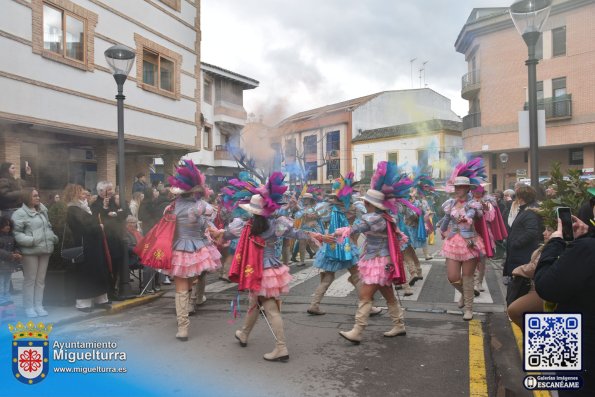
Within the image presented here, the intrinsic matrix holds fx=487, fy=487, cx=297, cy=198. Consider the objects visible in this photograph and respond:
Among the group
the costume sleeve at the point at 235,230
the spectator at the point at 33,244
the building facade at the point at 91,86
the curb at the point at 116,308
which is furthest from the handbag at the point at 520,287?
the building facade at the point at 91,86

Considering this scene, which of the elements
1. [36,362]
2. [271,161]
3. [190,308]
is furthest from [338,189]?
[271,161]

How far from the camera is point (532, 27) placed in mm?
6160

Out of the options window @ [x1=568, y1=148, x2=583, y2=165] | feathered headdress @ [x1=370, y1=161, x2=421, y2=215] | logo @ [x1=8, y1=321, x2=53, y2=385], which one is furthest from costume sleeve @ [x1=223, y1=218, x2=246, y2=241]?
window @ [x1=568, y1=148, x2=583, y2=165]

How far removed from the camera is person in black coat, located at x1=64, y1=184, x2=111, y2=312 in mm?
6969

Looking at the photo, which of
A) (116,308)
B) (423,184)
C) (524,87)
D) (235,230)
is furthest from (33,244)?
(524,87)

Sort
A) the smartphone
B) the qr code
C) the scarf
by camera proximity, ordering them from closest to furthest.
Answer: the qr code, the smartphone, the scarf

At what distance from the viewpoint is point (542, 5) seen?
5.99m

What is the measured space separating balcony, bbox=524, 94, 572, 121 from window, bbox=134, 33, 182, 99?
1840 centimetres

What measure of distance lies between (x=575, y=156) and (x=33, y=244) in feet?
92.3

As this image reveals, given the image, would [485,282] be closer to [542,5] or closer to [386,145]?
[542,5]

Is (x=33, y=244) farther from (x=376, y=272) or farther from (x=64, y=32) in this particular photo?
(x=64, y=32)

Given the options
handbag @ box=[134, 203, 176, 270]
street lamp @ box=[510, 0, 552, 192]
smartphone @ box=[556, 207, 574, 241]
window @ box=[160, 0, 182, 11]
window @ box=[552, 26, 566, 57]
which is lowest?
handbag @ box=[134, 203, 176, 270]

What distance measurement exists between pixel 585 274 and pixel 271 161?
28.0 metres

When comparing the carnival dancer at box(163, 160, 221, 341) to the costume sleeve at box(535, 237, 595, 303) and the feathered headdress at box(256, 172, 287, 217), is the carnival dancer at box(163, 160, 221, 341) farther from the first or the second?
the costume sleeve at box(535, 237, 595, 303)
